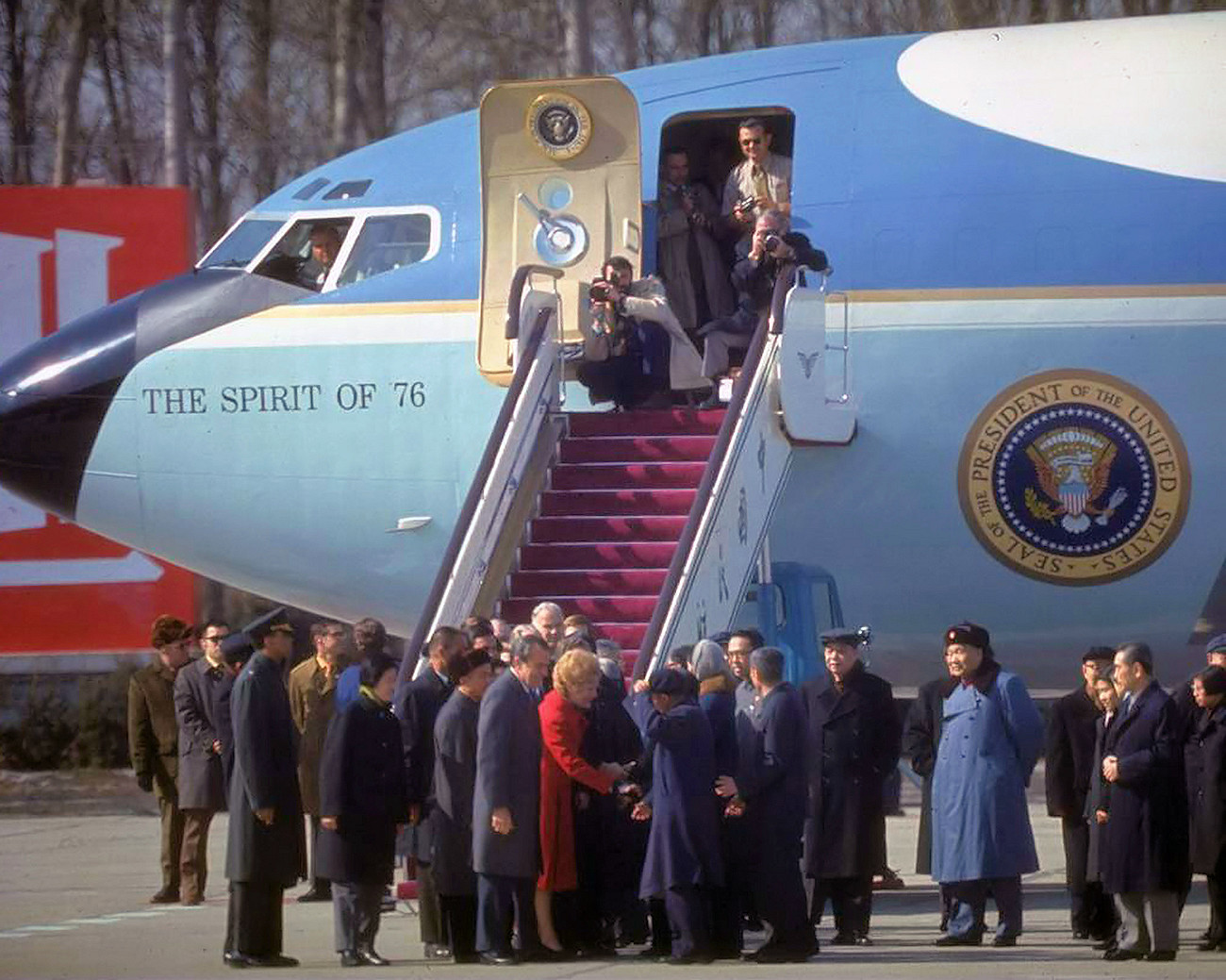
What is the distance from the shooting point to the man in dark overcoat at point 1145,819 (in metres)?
13.6

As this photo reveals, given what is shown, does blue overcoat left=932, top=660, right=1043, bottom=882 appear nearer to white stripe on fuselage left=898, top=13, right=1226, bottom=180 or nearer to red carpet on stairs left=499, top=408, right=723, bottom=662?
red carpet on stairs left=499, top=408, right=723, bottom=662

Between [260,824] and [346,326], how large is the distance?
5.42 metres

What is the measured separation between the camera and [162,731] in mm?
17891

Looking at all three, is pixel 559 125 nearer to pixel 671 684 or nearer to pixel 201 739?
pixel 201 739

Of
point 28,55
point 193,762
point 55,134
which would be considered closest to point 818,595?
point 193,762

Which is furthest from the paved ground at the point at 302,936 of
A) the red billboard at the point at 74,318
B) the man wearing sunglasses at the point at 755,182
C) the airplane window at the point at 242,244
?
the red billboard at the point at 74,318

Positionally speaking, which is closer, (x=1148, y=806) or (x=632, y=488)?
(x=1148, y=806)

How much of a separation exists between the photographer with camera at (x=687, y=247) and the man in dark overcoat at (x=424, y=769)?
4751 mm

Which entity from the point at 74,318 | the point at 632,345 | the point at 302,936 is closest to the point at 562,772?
the point at 302,936

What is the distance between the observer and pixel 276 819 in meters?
13.8

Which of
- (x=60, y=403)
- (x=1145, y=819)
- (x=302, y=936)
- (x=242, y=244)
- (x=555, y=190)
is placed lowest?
(x=302, y=936)

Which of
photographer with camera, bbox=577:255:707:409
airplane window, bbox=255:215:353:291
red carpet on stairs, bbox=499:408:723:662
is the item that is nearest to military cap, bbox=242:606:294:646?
red carpet on stairs, bbox=499:408:723:662

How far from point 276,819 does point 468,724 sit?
108 centimetres

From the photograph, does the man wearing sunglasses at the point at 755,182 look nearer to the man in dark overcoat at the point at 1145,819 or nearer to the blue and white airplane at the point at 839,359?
the blue and white airplane at the point at 839,359
